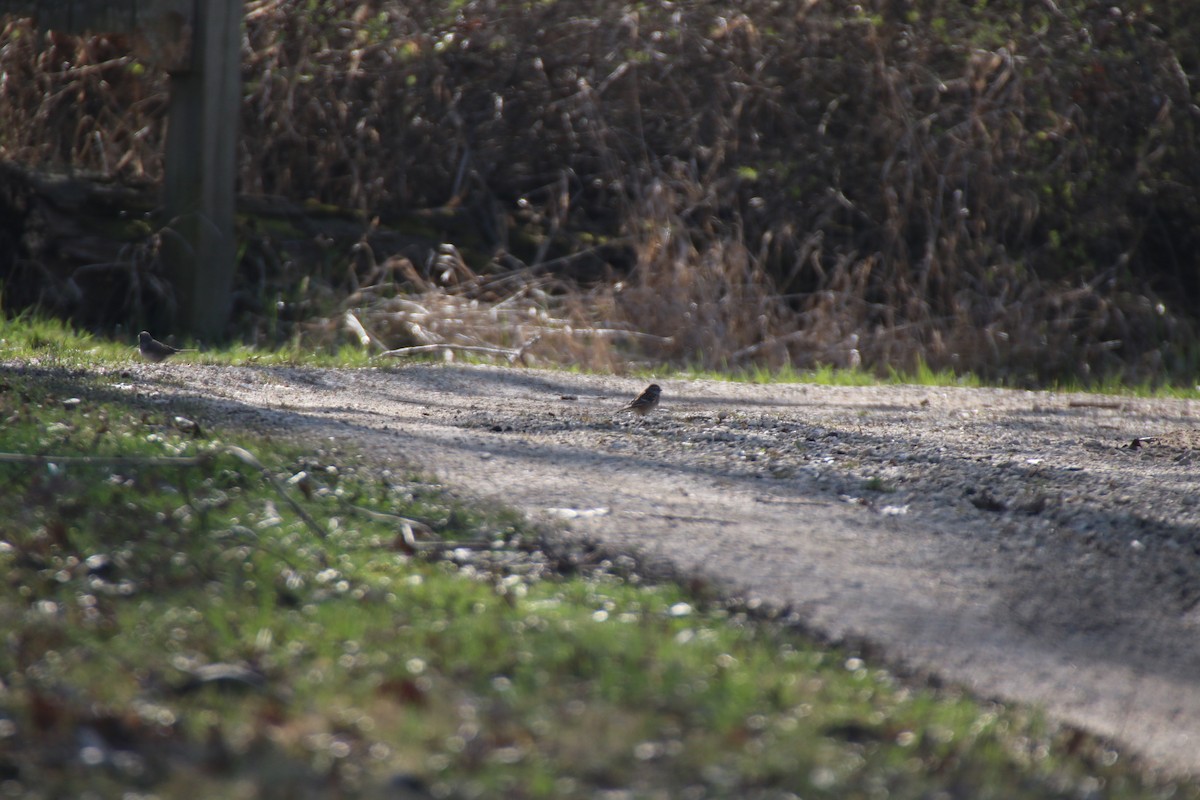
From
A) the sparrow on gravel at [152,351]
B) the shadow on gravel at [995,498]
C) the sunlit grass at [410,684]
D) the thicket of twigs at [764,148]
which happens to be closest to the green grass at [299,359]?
the sparrow on gravel at [152,351]

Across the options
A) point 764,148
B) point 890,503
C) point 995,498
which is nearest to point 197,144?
point 764,148

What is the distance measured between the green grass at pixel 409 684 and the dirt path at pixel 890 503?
10.9 inches

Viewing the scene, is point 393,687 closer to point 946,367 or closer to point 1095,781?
point 1095,781

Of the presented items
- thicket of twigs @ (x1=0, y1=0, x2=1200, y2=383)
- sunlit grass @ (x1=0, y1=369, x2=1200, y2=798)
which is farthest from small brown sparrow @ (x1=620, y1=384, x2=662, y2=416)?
thicket of twigs @ (x1=0, y1=0, x2=1200, y2=383)

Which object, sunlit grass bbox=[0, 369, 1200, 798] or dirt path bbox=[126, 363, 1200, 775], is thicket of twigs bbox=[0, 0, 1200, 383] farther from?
sunlit grass bbox=[0, 369, 1200, 798]

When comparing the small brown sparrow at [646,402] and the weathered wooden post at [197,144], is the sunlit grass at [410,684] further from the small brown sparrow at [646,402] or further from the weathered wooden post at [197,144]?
the weathered wooden post at [197,144]

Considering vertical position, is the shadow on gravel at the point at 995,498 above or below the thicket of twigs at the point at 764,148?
below

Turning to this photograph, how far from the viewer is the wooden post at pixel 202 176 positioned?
8.12m

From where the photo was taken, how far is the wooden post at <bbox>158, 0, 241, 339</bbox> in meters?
8.12

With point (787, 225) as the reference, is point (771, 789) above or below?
below

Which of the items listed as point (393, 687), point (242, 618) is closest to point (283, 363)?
point (242, 618)

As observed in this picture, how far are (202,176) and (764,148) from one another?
173 inches

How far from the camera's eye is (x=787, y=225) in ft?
31.9

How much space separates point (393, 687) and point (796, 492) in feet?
6.40
